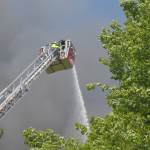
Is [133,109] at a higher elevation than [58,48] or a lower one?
lower

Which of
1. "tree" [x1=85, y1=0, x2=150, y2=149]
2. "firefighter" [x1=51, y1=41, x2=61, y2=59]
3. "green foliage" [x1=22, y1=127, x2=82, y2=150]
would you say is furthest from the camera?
"firefighter" [x1=51, y1=41, x2=61, y2=59]

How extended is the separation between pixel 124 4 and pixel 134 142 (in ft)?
38.3

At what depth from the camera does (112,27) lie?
49.8ft

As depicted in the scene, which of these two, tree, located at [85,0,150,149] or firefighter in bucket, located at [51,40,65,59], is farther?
firefighter in bucket, located at [51,40,65,59]

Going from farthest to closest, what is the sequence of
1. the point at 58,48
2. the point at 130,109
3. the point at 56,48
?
1. the point at 58,48
2. the point at 56,48
3. the point at 130,109

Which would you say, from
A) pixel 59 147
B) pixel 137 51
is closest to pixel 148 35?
pixel 137 51

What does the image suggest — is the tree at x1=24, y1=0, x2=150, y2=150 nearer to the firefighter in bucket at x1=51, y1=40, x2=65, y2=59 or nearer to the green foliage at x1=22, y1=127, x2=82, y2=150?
the green foliage at x1=22, y1=127, x2=82, y2=150

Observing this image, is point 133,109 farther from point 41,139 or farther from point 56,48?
point 56,48

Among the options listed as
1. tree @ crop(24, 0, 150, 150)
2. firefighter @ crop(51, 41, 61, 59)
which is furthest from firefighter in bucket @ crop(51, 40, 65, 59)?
tree @ crop(24, 0, 150, 150)

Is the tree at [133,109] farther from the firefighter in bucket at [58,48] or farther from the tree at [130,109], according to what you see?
the firefighter in bucket at [58,48]

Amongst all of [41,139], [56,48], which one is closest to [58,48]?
[56,48]

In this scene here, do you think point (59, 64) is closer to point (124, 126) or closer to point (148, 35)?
point (148, 35)

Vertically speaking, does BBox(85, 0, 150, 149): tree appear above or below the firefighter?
below

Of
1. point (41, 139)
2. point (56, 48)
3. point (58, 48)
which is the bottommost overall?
point (41, 139)
